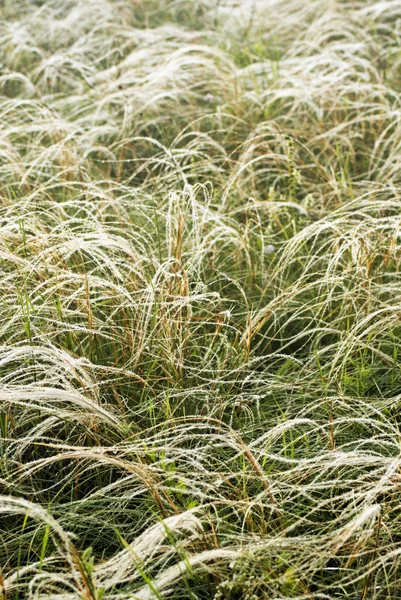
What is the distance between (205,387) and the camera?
1.61m

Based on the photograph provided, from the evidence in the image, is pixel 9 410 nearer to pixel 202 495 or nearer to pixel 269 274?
pixel 202 495

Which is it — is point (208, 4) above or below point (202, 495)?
above

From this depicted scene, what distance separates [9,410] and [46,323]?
275 millimetres

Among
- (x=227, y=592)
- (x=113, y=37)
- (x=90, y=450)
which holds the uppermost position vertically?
(x=113, y=37)

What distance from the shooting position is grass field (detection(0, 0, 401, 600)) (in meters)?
1.20

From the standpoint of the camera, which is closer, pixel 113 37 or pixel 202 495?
pixel 202 495

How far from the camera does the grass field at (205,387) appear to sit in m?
1.20

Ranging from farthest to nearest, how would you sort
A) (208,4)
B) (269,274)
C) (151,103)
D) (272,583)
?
(208,4) < (151,103) < (269,274) < (272,583)

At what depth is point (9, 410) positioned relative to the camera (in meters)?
1.44

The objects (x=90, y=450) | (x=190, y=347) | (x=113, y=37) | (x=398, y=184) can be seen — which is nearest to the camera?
(x=90, y=450)

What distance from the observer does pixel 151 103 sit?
8.86ft

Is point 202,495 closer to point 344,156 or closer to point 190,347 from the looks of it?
point 190,347

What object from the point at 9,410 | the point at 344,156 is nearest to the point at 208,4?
the point at 344,156

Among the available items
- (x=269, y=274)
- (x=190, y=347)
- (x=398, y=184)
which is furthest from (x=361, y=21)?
(x=190, y=347)
